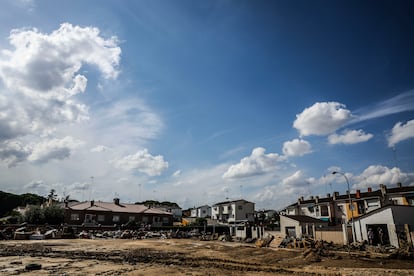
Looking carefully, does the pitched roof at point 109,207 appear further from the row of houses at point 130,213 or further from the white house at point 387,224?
the white house at point 387,224

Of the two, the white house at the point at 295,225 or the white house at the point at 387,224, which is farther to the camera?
the white house at the point at 295,225

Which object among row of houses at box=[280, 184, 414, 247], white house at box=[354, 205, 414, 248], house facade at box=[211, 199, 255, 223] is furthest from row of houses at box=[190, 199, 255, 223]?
white house at box=[354, 205, 414, 248]

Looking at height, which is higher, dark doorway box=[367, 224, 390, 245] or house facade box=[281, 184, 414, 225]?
house facade box=[281, 184, 414, 225]

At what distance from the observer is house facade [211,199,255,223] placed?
7721cm

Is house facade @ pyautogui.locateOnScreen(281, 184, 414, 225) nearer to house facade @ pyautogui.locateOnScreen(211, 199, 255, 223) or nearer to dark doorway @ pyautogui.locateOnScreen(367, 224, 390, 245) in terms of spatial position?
dark doorway @ pyautogui.locateOnScreen(367, 224, 390, 245)

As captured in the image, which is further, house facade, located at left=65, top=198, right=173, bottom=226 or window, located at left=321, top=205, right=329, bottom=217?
house facade, located at left=65, top=198, right=173, bottom=226

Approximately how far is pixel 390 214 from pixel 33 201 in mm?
118705

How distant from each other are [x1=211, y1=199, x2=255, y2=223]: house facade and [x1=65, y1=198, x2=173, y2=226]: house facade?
1862 cm

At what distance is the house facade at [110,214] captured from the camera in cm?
5694

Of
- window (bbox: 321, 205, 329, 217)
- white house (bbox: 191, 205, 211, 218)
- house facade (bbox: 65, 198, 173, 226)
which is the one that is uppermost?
white house (bbox: 191, 205, 211, 218)

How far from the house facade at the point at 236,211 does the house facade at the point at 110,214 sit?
1862cm

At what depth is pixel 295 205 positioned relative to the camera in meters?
63.6

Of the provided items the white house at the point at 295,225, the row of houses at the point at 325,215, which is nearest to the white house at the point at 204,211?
the row of houses at the point at 325,215

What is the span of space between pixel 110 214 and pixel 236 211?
33734 millimetres
